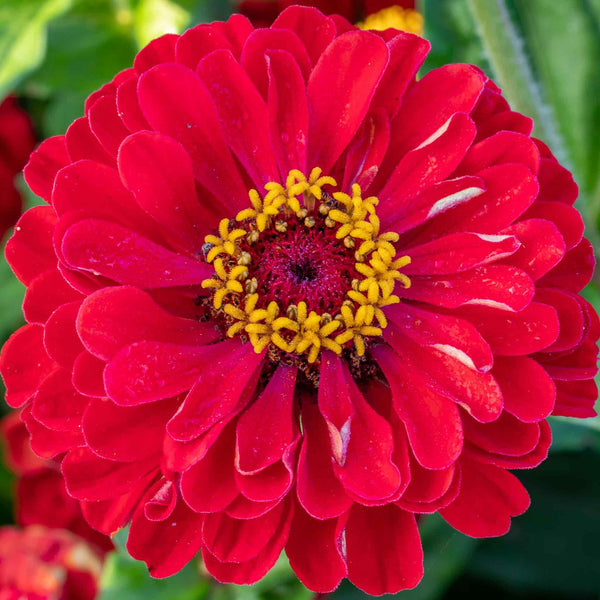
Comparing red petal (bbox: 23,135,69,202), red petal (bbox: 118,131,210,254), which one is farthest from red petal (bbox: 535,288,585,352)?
red petal (bbox: 23,135,69,202)

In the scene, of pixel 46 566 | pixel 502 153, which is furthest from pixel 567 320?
pixel 46 566

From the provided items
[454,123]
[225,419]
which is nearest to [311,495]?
[225,419]

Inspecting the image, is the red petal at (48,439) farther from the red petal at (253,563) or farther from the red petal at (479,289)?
the red petal at (479,289)

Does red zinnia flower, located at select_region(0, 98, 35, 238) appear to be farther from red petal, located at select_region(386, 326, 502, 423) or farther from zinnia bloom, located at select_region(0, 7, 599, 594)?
red petal, located at select_region(386, 326, 502, 423)

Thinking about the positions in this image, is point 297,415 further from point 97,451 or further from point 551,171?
point 551,171

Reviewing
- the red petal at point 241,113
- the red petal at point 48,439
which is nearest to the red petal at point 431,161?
the red petal at point 241,113

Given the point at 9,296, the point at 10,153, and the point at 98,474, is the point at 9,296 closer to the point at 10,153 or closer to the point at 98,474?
the point at 10,153
